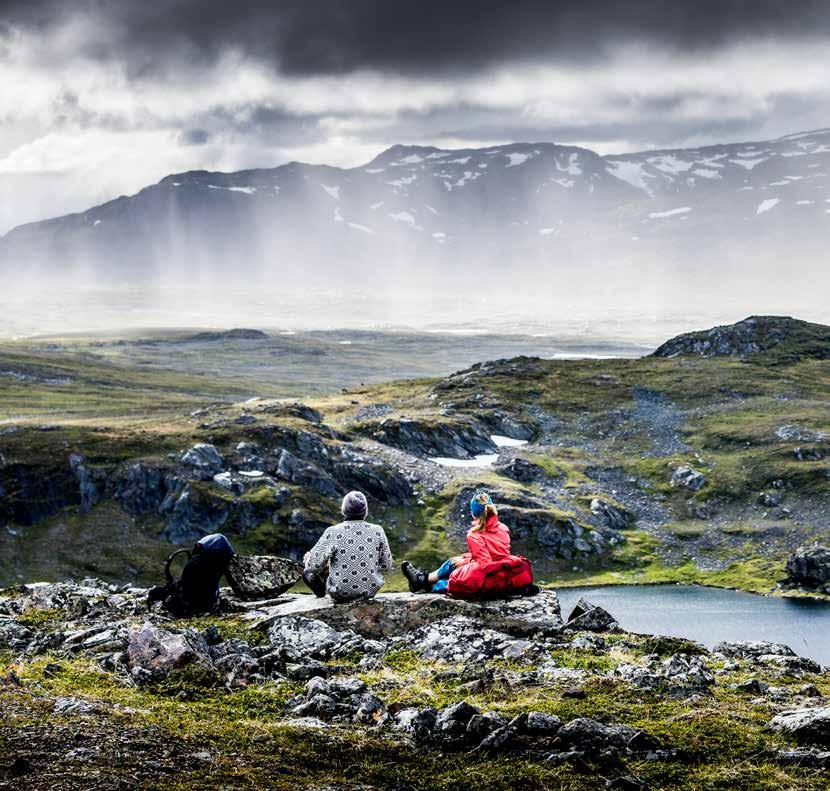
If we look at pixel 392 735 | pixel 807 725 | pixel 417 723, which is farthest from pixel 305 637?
pixel 807 725

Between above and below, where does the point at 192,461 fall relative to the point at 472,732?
below

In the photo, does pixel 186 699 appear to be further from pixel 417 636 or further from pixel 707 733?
pixel 707 733

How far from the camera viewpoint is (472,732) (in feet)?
49.8

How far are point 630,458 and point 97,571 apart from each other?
89.3 meters

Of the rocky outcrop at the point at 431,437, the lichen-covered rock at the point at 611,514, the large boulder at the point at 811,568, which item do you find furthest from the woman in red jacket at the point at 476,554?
the rocky outcrop at the point at 431,437

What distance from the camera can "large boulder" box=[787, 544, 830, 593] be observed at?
108m

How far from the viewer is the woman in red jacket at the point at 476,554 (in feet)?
76.2

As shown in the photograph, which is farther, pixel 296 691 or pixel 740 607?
pixel 740 607

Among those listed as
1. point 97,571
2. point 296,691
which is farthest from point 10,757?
point 97,571

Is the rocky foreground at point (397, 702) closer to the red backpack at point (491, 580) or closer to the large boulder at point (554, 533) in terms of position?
the red backpack at point (491, 580)

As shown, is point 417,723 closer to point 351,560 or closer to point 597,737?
point 597,737

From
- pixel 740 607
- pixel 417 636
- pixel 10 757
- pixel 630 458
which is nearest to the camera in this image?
pixel 10 757

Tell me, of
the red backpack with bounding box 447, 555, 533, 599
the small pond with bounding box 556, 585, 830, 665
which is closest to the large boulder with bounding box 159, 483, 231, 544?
the small pond with bounding box 556, 585, 830, 665

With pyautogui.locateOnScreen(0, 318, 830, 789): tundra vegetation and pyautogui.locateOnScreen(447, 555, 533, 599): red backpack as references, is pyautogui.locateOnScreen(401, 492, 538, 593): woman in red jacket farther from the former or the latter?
pyautogui.locateOnScreen(0, 318, 830, 789): tundra vegetation
